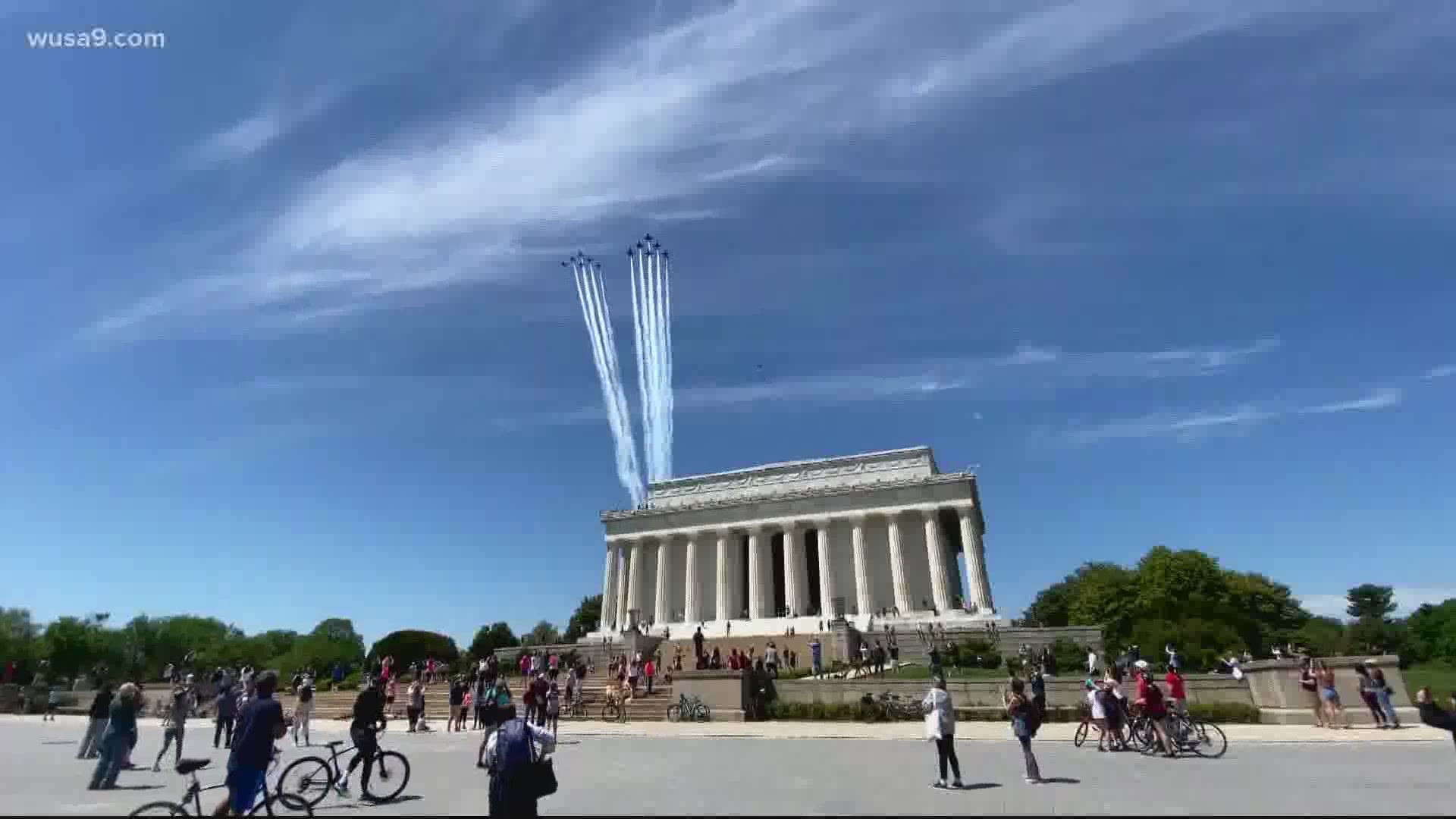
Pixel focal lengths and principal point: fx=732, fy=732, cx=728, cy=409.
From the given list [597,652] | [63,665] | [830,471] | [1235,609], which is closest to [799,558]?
[830,471]

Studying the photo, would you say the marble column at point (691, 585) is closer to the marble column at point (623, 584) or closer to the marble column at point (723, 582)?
the marble column at point (723, 582)

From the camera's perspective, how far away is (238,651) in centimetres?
10919

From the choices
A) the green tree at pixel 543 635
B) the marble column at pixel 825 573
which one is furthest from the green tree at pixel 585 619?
the marble column at pixel 825 573

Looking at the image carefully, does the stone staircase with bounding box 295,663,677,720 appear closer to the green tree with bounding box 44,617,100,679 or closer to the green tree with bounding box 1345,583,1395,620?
the green tree with bounding box 44,617,100,679

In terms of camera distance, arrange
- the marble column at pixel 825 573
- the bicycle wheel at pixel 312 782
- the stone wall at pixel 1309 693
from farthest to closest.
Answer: the marble column at pixel 825 573 < the stone wall at pixel 1309 693 < the bicycle wheel at pixel 312 782

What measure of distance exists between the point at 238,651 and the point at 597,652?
88.9 meters

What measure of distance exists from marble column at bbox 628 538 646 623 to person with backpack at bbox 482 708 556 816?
207ft

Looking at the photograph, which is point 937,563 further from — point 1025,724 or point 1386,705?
point 1025,724

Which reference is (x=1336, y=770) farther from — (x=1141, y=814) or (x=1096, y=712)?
(x=1141, y=814)

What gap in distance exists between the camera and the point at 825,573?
63.7m

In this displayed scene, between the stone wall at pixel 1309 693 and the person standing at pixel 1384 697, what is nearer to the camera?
the person standing at pixel 1384 697

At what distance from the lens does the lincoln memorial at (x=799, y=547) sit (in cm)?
6069

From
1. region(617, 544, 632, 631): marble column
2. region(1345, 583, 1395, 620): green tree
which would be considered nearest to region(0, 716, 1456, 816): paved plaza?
region(617, 544, 632, 631): marble column

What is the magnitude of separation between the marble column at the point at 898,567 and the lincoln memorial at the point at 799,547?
9 cm
